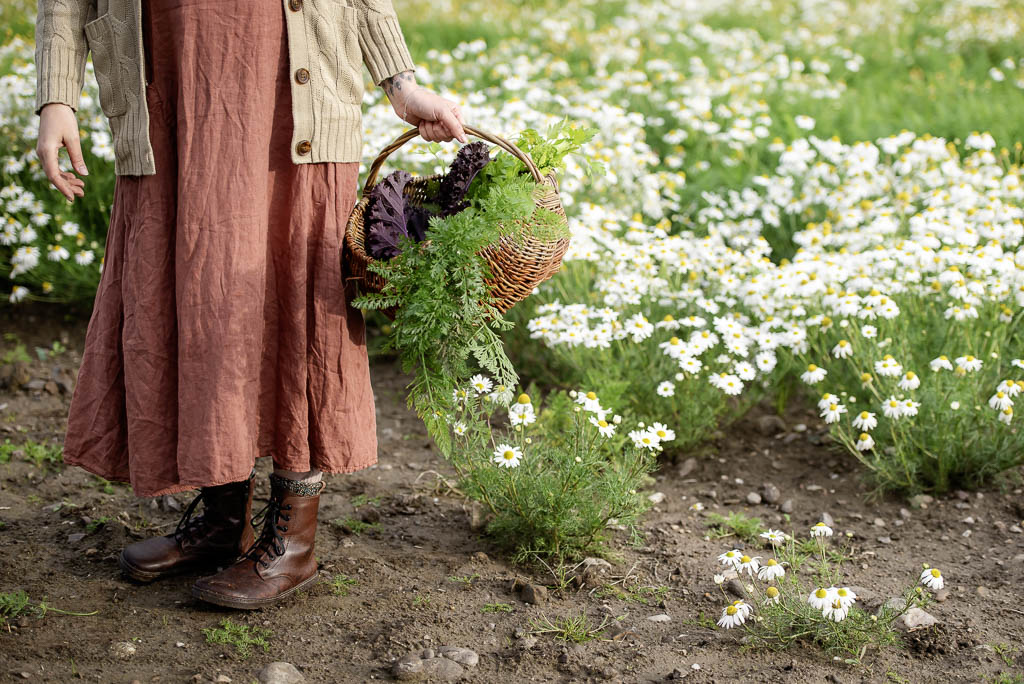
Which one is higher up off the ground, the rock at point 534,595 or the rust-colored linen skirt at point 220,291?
the rust-colored linen skirt at point 220,291

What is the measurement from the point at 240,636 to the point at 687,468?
155 cm

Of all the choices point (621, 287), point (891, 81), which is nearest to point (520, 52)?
point (891, 81)

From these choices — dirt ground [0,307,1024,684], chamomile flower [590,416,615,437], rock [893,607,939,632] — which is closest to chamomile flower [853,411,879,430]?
dirt ground [0,307,1024,684]

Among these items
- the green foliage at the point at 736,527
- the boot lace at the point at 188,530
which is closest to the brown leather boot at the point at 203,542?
the boot lace at the point at 188,530

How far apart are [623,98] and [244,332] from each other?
3.59 meters

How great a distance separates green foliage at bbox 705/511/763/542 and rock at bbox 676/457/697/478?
316 millimetres

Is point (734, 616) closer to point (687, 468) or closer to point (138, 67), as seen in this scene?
point (687, 468)

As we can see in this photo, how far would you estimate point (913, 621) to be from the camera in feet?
7.16

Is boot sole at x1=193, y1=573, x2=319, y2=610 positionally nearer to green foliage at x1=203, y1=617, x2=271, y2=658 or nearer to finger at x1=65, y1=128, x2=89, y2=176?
green foliage at x1=203, y1=617, x2=271, y2=658

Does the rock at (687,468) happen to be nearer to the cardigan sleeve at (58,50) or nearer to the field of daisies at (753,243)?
the field of daisies at (753,243)

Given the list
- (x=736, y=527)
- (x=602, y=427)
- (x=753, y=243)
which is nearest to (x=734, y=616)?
(x=602, y=427)

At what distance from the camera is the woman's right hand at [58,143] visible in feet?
6.36

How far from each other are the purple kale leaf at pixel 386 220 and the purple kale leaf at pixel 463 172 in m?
0.11

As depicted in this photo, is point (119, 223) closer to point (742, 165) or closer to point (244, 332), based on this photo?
point (244, 332)
